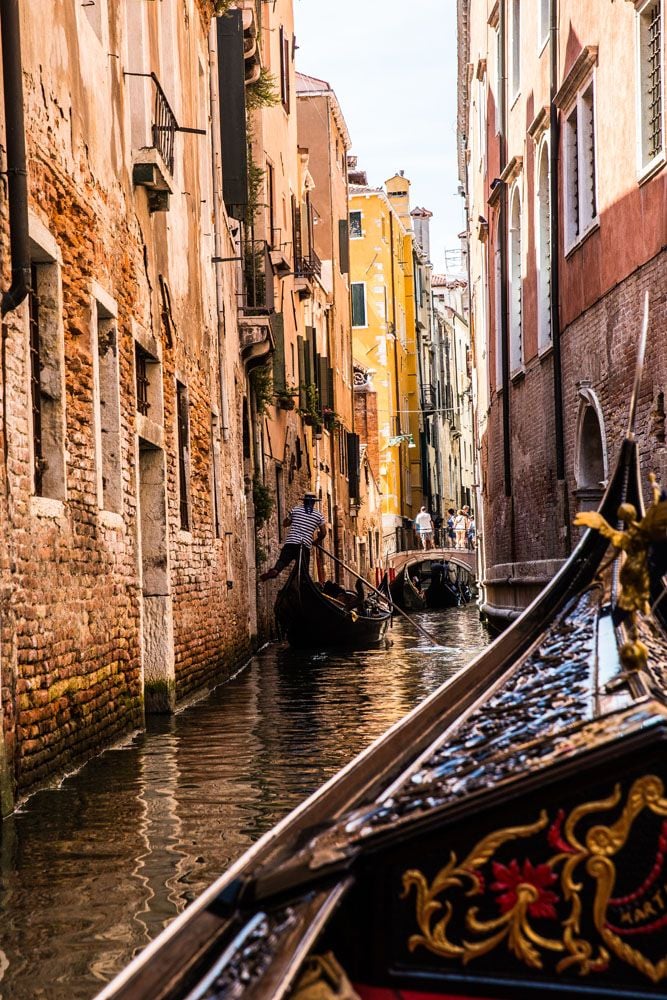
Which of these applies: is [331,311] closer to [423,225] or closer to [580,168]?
[580,168]

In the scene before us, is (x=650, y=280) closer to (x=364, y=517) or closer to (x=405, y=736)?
(x=405, y=736)

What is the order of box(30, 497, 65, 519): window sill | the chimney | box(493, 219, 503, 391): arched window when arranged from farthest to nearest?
the chimney, box(493, 219, 503, 391): arched window, box(30, 497, 65, 519): window sill

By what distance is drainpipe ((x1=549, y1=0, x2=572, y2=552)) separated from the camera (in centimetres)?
1237

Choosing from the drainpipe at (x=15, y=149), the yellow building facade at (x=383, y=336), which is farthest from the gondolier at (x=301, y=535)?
the yellow building facade at (x=383, y=336)

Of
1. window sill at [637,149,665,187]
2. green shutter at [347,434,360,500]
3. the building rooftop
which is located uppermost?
the building rooftop

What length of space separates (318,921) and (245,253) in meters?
12.4

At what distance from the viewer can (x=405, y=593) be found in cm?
2936

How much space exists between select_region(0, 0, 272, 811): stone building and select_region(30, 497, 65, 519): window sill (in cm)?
1

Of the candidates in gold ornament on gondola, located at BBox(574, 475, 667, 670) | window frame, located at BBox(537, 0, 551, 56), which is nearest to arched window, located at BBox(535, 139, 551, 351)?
window frame, located at BBox(537, 0, 551, 56)

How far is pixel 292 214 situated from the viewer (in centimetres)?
1859

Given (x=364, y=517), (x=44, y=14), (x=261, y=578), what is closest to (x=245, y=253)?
(x=261, y=578)

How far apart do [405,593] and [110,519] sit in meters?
22.9

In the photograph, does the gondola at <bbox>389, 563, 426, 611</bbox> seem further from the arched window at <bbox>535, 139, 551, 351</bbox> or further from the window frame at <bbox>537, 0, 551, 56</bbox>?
the window frame at <bbox>537, 0, 551, 56</bbox>

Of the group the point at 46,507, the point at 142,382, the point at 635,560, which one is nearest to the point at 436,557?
the point at 142,382
